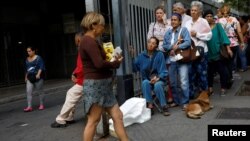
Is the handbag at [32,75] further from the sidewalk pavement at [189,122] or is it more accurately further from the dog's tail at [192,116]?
the dog's tail at [192,116]

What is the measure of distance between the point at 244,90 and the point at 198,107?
9.06 ft

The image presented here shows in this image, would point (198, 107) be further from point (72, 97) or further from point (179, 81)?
point (72, 97)

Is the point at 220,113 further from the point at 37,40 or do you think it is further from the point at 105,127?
the point at 37,40

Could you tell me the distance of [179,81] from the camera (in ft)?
23.9

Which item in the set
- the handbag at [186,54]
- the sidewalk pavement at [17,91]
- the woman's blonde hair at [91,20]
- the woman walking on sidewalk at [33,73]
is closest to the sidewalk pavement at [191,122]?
the handbag at [186,54]

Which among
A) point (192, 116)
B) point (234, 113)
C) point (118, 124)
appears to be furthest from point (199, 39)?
point (118, 124)

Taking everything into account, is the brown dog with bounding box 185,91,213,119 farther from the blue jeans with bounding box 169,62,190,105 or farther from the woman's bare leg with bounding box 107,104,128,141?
the woman's bare leg with bounding box 107,104,128,141

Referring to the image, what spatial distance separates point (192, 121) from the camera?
627 centimetres

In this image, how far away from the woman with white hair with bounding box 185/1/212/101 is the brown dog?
2.37 feet

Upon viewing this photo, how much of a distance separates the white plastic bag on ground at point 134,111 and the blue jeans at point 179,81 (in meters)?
0.96

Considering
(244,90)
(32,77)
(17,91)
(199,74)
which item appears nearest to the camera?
(199,74)

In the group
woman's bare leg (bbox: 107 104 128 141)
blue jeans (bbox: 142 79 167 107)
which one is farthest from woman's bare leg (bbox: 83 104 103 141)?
blue jeans (bbox: 142 79 167 107)

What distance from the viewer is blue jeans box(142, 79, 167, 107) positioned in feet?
22.1

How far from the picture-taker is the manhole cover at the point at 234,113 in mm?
6441
